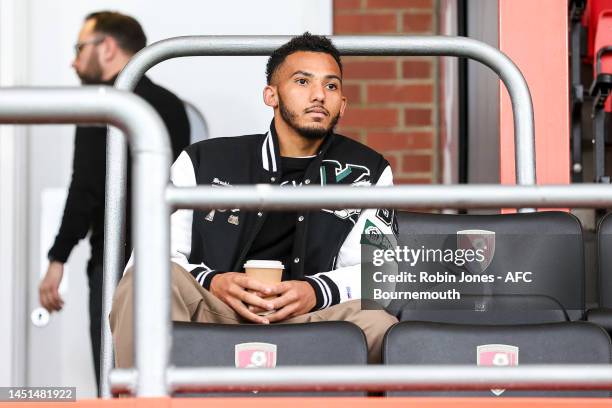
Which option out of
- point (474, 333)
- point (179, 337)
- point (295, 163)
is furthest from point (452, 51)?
point (179, 337)

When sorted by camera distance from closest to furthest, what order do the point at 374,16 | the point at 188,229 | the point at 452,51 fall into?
the point at 188,229 → the point at 452,51 → the point at 374,16

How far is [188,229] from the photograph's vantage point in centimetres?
191

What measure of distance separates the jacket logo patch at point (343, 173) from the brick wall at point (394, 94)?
5.71ft

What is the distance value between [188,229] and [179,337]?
38 cm

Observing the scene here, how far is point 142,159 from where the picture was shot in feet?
3.31

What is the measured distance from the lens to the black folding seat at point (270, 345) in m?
1.54

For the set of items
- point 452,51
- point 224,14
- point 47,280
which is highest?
point 224,14

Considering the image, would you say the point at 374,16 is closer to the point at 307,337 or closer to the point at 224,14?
the point at 224,14

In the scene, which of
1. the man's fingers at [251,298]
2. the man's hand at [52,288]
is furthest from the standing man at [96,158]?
the man's fingers at [251,298]

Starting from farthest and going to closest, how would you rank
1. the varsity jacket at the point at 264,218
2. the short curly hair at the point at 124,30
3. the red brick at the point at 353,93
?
the red brick at the point at 353,93
the short curly hair at the point at 124,30
the varsity jacket at the point at 264,218

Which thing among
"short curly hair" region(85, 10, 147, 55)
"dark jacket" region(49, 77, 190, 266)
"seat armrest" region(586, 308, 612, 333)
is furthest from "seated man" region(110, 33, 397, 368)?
"short curly hair" region(85, 10, 147, 55)

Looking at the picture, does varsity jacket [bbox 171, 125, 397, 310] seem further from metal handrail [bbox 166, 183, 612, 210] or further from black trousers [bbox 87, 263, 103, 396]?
black trousers [bbox 87, 263, 103, 396]

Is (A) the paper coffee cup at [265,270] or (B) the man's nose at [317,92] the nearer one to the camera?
(A) the paper coffee cup at [265,270]

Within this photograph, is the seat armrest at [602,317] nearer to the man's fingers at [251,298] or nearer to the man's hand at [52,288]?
the man's fingers at [251,298]
